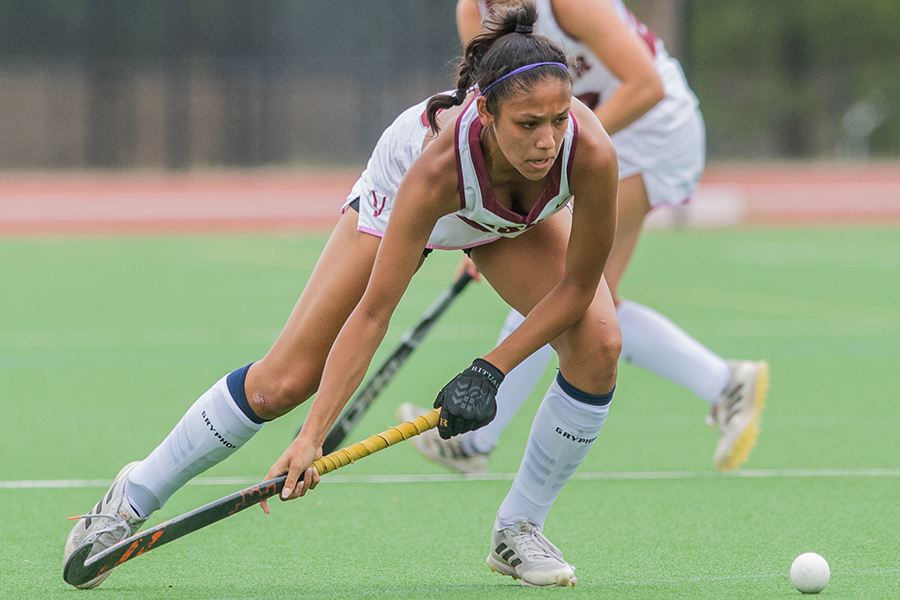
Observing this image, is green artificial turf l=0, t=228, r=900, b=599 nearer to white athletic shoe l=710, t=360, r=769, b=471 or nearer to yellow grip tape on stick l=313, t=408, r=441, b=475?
white athletic shoe l=710, t=360, r=769, b=471

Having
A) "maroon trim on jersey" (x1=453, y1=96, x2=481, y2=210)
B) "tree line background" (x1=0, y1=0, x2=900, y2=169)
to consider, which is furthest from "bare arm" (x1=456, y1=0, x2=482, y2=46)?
"tree line background" (x1=0, y1=0, x2=900, y2=169)

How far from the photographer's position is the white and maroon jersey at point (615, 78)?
3863 millimetres

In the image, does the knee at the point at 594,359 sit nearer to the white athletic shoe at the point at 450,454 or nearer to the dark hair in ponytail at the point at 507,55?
the dark hair in ponytail at the point at 507,55

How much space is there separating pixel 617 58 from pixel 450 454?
1424 mm

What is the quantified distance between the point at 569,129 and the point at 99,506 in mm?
1489

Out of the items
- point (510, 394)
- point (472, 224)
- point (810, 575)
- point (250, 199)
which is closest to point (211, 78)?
point (250, 199)

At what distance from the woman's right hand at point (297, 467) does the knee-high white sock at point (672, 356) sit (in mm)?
1747

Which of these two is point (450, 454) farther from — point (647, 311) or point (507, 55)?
point (507, 55)

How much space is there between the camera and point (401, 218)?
281 centimetres

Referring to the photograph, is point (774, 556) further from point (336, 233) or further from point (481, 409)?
point (336, 233)

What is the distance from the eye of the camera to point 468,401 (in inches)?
109

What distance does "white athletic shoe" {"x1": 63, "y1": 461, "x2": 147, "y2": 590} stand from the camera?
3.04 meters

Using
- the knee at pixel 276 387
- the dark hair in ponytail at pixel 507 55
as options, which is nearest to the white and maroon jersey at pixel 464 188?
the dark hair in ponytail at pixel 507 55

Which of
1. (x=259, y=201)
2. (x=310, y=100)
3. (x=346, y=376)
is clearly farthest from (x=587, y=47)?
(x=310, y=100)
